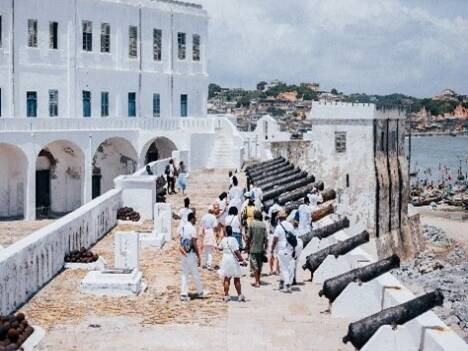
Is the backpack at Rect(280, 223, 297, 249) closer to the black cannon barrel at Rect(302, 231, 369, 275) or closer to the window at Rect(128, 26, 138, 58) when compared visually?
the black cannon barrel at Rect(302, 231, 369, 275)

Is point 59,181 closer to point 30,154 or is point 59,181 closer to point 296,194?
point 30,154

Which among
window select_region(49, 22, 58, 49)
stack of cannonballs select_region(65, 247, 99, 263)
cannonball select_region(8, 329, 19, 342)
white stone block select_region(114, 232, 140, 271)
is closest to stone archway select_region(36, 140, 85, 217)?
window select_region(49, 22, 58, 49)

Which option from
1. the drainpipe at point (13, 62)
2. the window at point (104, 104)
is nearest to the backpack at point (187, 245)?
the drainpipe at point (13, 62)

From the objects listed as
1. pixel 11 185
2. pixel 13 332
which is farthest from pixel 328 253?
pixel 11 185

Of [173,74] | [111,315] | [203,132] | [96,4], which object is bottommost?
[111,315]

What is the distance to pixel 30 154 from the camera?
124 feet

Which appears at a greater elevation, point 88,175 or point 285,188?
Result: point 285,188

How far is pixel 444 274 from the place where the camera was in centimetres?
4178

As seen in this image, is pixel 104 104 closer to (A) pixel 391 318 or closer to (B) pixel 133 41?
(B) pixel 133 41

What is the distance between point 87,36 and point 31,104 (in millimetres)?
5228

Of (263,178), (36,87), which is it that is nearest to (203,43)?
(36,87)

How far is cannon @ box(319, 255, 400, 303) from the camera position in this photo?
11.2m

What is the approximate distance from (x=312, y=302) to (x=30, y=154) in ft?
91.0

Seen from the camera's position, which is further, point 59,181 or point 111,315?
point 59,181
